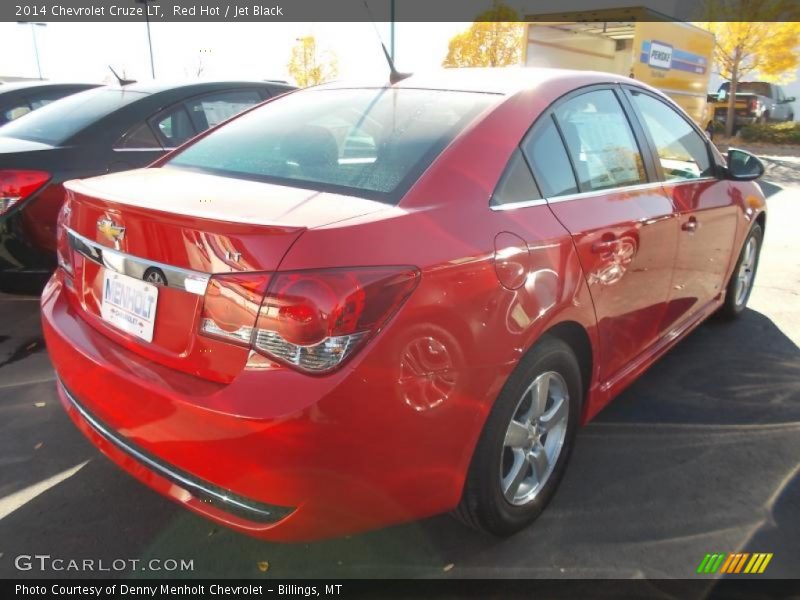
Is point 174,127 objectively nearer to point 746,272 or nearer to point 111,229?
point 111,229

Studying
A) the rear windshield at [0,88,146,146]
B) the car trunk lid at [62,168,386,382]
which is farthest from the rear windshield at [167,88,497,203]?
the rear windshield at [0,88,146,146]

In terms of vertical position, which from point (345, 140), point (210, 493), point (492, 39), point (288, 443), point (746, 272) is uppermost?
point (492, 39)

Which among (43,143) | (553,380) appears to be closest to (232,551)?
(553,380)

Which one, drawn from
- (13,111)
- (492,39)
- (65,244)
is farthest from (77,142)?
(492,39)

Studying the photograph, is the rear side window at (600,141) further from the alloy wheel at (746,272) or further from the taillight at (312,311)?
the alloy wheel at (746,272)

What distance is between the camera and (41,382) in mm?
3441

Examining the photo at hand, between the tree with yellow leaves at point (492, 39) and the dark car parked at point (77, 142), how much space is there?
2195 centimetres

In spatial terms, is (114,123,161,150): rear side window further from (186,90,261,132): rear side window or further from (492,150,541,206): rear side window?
(492,150,541,206): rear side window

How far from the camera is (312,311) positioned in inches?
60.7

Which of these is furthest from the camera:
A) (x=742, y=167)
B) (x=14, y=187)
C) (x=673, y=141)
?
(x=742, y=167)

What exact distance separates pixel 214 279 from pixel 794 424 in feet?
9.78

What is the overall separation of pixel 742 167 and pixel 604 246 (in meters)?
1.94

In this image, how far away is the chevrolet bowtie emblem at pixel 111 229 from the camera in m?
1.88

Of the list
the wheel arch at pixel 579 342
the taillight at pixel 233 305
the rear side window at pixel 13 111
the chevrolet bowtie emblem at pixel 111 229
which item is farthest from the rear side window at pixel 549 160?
the rear side window at pixel 13 111
